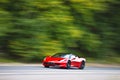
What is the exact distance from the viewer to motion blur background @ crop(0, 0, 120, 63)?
29.4 meters

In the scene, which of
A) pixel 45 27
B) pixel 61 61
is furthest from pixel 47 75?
pixel 45 27

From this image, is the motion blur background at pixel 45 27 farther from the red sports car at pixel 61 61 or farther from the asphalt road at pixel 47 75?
the asphalt road at pixel 47 75

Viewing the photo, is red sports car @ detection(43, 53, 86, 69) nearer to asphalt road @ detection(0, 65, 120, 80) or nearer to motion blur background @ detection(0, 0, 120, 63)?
asphalt road @ detection(0, 65, 120, 80)

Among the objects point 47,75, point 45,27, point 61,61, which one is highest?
point 45,27

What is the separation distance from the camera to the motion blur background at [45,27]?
2941 centimetres

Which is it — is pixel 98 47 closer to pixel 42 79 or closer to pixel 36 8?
pixel 36 8

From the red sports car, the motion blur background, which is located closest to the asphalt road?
the red sports car

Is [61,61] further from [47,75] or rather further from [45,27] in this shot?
[45,27]

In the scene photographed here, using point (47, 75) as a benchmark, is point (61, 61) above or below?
below

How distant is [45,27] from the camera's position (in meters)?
30.0

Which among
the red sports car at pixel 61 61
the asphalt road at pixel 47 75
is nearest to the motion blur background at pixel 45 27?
the red sports car at pixel 61 61

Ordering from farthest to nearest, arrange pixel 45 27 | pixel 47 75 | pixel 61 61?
pixel 45 27
pixel 61 61
pixel 47 75

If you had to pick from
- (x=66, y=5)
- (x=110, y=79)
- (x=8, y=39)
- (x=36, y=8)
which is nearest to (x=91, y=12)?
(x=66, y=5)

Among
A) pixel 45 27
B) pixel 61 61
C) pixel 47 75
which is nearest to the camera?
pixel 47 75
